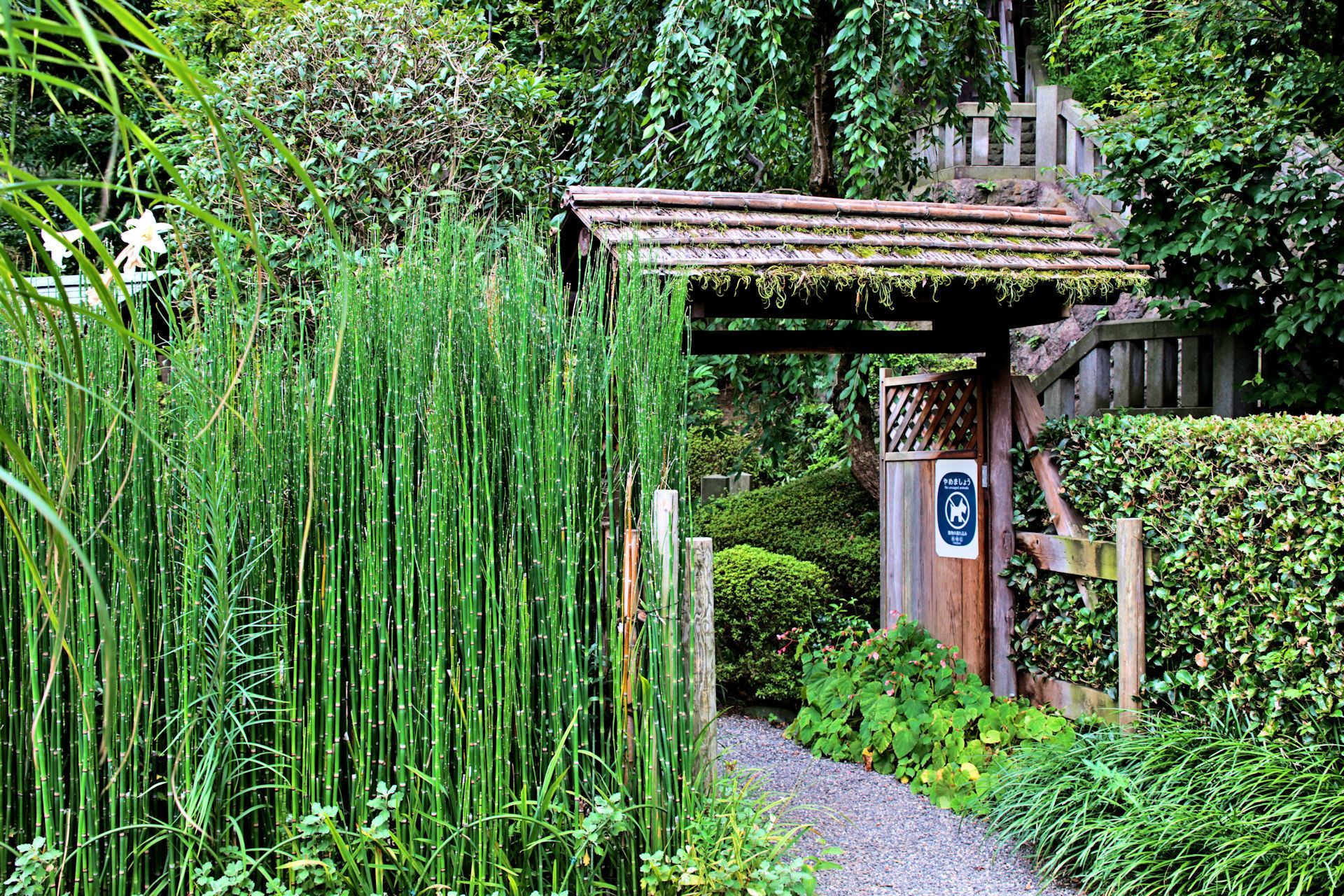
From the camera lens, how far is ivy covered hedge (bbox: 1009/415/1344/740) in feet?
10.6

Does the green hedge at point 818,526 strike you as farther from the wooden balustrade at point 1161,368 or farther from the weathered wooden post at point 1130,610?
the weathered wooden post at point 1130,610

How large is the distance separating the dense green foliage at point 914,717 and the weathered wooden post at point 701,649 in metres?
1.63

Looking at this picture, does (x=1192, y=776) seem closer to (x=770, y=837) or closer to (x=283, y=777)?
(x=770, y=837)

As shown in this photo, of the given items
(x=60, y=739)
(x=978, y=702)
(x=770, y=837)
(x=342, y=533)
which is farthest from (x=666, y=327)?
(x=978, y=702)

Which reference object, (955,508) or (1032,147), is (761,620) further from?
(1032,147)

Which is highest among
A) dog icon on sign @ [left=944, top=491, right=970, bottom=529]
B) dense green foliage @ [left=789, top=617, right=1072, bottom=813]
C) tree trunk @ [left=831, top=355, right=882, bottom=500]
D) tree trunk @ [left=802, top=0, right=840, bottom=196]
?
tree trunk @ [left=802, top=0, right=840, bottom=196]

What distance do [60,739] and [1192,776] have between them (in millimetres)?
3474

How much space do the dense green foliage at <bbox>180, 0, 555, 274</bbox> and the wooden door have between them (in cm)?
272

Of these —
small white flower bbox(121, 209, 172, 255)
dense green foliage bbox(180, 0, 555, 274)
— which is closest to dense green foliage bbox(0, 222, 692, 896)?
small white flower bbox(121, 209, 172, 255)

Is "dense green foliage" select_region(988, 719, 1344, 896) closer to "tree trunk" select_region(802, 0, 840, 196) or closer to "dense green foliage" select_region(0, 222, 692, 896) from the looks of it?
"dense green foliage" select_region(0, 222, 692, 896)

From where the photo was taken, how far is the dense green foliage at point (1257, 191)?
17.0ft

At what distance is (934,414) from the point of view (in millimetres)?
5355

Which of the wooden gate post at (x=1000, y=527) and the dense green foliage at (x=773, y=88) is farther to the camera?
the dense green foliage at (x=773, y=88)

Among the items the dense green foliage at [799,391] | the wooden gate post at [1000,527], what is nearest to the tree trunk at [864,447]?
the dense green foliage at [799,391]
